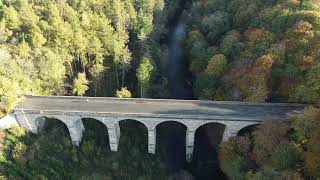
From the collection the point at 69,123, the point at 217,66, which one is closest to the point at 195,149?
the point at 217,66

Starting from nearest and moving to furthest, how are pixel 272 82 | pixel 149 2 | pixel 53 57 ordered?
1. pixel 272 82
2. pixel 53 57
3. pixel 149 2

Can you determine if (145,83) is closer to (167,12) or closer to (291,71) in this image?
(291,71)

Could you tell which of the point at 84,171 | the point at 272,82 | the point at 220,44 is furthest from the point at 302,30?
the point at 84,171

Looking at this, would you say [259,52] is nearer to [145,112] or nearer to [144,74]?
[144,74]

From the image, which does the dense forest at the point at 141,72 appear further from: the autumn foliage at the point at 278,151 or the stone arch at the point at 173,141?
the stone arch at the point at 173,141

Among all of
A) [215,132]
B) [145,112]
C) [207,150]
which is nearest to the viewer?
[145,112]

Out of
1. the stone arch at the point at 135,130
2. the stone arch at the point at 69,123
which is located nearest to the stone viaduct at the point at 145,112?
the stone arch at the point at 69,123
